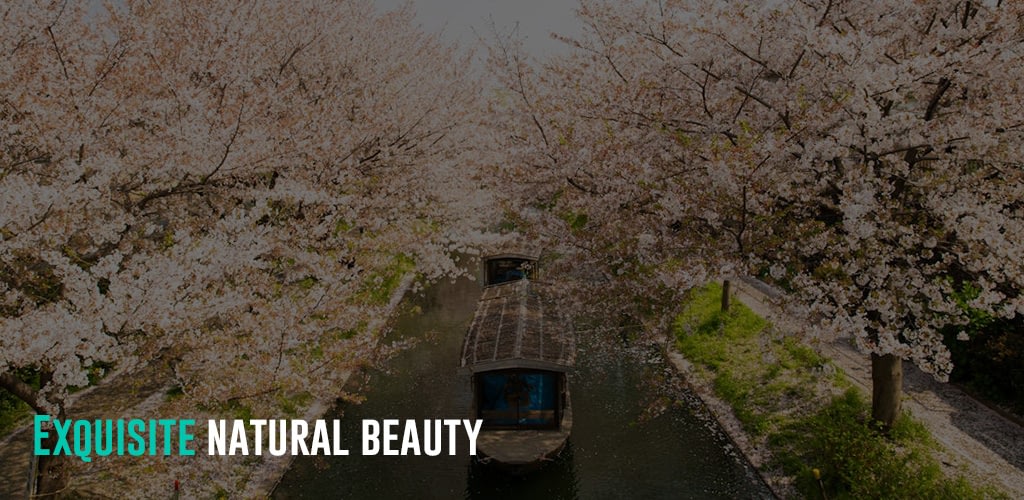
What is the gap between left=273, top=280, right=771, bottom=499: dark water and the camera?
41.2ft

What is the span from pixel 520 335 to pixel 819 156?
24.2 ft

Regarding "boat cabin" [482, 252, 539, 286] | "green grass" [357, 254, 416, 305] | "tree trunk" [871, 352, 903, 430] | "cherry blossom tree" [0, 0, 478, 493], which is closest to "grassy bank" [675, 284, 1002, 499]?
"tree trunk" [871, 352, 903, 430]

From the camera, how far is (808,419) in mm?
13695

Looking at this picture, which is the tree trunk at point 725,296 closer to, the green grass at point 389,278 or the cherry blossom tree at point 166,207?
the cherry blossom tree at point 166,207

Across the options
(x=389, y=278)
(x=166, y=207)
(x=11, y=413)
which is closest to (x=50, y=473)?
(x=166, y=207)

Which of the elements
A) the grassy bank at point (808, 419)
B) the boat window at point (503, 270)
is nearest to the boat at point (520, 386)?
the grassy bank at point (808, 419)

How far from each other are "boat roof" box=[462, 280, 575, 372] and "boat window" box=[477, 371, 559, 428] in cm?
61

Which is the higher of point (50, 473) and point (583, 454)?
point (50, 473)

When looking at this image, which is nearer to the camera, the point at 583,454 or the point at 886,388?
the point at 886,388

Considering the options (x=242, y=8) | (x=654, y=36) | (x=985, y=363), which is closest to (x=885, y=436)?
(x=985, y=363)

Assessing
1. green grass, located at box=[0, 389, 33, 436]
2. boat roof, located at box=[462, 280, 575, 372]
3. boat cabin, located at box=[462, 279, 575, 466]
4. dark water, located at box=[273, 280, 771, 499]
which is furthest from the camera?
boat roof, located at box=[462, 280, 575, 372]

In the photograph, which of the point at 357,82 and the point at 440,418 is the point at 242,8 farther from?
the point at 440,418

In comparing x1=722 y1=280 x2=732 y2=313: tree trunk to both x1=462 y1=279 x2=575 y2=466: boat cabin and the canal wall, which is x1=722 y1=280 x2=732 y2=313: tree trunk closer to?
the canal wall

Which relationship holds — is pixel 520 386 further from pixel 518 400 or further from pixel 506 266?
pixel 506 266
